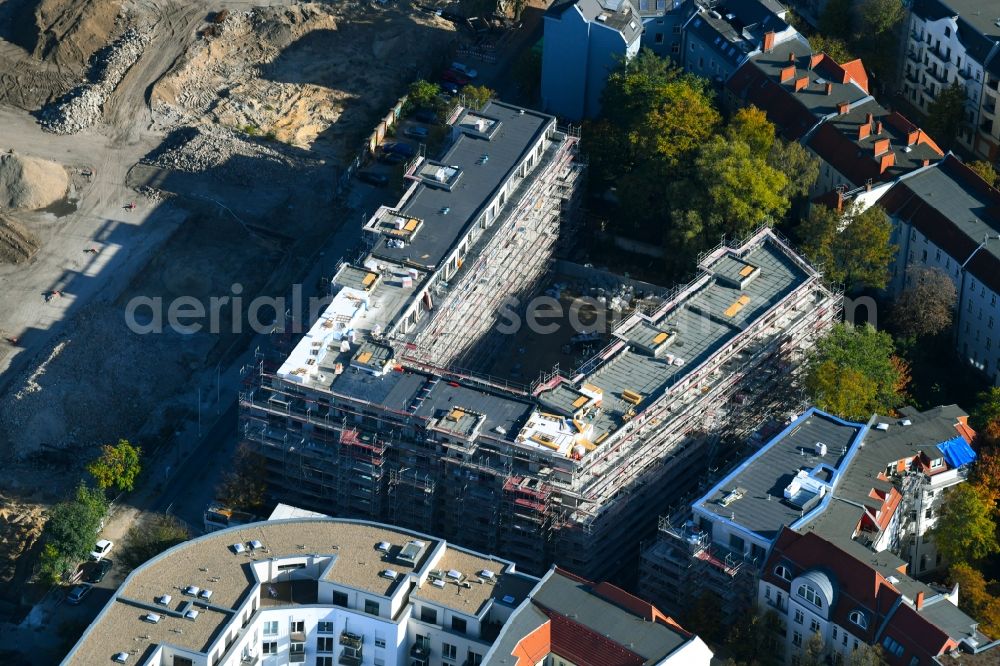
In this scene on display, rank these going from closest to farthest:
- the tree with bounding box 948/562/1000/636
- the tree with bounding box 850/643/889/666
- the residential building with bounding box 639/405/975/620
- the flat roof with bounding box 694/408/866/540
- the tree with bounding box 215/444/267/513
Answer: the tree with bounding box 850/643/889/666, the tree with bounding box 948/562/1000/636, the residential building with bounding box 639/405/975/620, the flat roof with bounding box 694/408/866/540, the tree with bounding box 215/444/267/513

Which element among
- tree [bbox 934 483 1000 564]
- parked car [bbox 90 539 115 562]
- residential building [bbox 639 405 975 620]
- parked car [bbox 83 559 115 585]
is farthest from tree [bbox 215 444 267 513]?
tree [bbox 934 483 1000 564]

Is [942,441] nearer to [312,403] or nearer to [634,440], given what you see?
[634,440]

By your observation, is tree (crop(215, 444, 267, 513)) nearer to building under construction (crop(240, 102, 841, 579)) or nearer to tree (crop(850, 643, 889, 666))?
building under construction (crop(240, 102, 841, 579))

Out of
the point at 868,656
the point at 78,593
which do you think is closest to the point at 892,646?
the point at 868,656

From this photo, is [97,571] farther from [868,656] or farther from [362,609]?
[868,656]

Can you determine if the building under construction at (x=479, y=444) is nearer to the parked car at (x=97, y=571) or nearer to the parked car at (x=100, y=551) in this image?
the parked car at (x=100, y=551)

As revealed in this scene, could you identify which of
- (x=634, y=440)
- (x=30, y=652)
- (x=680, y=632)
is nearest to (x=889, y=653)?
(x=680, y=632)

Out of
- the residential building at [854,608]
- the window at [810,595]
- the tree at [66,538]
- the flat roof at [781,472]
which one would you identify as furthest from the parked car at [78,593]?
the window at [810,595]
